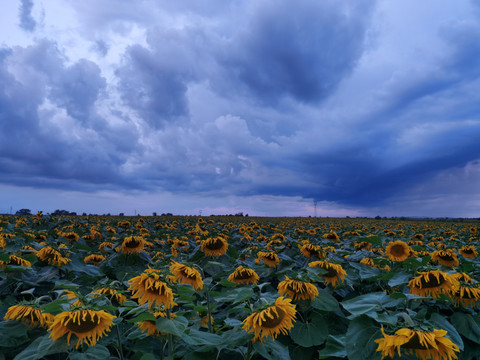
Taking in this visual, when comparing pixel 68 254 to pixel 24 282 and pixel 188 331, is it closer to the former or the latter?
pixel 24 282

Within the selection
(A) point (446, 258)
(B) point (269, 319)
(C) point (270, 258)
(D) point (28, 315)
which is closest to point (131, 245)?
(C) point (270, 258)

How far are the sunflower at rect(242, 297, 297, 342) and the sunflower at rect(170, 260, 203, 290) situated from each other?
0.94m

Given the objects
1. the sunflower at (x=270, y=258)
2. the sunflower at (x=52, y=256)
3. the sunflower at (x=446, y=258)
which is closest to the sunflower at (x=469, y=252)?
the sunflower at (x=446, y=258)

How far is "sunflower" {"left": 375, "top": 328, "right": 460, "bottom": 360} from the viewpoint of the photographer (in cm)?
191

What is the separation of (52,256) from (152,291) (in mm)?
3490

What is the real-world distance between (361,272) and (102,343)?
139 inches

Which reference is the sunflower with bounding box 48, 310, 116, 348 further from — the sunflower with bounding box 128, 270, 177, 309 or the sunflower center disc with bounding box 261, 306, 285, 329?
the sunflower center disc with bounding box 261, 306, 285, 329

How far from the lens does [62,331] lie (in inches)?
85.4

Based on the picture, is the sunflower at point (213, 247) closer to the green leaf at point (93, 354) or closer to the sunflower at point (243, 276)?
the sunflower at point (243, 276)

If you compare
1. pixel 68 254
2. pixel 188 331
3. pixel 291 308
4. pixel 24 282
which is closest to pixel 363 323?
pixel 291 308

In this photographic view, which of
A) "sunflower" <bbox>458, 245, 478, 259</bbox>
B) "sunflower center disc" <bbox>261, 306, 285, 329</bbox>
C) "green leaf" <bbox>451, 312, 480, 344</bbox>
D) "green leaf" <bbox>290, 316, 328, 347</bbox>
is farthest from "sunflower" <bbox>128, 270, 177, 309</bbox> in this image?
"sunflower" <bbox>458, 245, 478, 259</bbox>

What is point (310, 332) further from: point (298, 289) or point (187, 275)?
point (187, 275)

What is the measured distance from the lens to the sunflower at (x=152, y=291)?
2.49 meters

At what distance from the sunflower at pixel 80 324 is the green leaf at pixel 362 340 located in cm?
177
